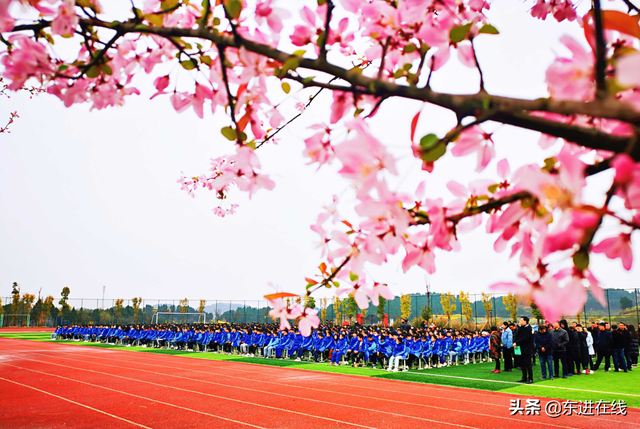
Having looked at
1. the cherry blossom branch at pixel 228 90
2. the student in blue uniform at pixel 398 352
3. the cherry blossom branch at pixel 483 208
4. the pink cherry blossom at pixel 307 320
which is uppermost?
the cherry blossom branch at pixel 228 90

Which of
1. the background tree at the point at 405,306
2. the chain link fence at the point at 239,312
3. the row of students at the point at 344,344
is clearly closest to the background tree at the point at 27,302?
the chain link fence at the point at 239,312

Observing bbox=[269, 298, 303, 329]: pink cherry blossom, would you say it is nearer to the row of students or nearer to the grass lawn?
the grass lawn

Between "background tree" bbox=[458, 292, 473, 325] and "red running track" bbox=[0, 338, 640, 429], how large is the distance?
2151 centimetres

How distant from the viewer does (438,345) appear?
523 inches

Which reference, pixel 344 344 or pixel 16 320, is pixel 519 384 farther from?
pixel 16 320

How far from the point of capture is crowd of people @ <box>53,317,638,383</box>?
1045cm

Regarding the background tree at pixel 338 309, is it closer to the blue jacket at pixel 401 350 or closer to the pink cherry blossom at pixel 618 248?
the blue jacket at pixel 401 350

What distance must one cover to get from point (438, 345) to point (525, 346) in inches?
146

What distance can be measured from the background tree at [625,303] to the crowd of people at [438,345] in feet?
48.3

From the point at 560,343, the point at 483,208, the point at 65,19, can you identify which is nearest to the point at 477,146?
the point at 483,208

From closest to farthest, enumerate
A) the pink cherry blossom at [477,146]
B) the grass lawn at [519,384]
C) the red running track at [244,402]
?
the pink cherry blossom at [477,146], the red running track at [244,402], the grass lawn at [519,384]

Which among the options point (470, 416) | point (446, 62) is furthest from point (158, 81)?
point (470, 416)

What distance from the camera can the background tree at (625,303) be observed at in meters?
26.2

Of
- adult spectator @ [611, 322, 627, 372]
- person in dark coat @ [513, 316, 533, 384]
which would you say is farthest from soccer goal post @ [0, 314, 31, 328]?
adult spectator @ [611, 322, 627, 372]
